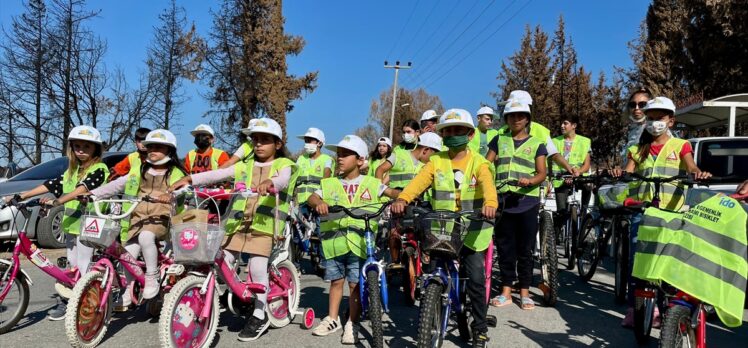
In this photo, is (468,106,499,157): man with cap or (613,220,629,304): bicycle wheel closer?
(613,220,629,304): bicycle wheel

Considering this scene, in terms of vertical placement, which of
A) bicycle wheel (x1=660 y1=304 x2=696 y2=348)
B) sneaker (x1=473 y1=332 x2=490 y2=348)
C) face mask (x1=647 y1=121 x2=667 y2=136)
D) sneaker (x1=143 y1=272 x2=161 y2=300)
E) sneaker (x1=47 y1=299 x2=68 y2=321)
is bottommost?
sneaker (x1=47 y1=299 x2=68 y2=321)

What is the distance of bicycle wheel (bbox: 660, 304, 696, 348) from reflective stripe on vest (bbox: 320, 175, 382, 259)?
2.16 meters

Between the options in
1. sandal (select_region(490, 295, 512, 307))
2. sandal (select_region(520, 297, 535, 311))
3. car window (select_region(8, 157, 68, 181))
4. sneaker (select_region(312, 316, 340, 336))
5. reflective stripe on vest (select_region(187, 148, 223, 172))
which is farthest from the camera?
car window (select_region(8, 157, 68, 181))

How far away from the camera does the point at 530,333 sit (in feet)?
16.4

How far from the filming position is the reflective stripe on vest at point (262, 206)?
187 inches

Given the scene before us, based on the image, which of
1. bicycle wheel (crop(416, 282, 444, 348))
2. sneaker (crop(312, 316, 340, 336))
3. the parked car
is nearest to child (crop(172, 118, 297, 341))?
sneaker (crop(312, 316, 340, 336))

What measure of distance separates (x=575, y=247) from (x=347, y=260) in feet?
12.9

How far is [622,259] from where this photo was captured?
574cm

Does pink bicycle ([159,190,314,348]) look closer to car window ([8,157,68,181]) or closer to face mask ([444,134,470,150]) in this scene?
face mask ([444,134,470,150])

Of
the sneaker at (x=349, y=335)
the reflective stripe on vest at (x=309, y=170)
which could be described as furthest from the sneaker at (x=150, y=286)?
the reflective stripe on vest at (x=309, y=170)

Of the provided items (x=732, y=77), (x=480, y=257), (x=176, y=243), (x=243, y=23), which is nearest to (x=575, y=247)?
(x=480, y=257)

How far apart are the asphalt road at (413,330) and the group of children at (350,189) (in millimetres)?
213

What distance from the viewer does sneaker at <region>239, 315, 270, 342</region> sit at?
476 centimetres

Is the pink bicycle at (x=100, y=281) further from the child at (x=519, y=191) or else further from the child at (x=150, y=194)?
the child at (x=519, y=191)
